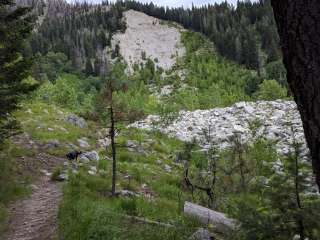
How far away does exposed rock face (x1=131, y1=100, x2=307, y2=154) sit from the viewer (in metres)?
43.2

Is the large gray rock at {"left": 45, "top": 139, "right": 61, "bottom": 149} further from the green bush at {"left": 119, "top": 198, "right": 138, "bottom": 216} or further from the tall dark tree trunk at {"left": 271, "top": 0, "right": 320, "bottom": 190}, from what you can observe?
the tall dark tree trunk at {"left": 271, "top": 0, "right": 320, "bottom": 190}

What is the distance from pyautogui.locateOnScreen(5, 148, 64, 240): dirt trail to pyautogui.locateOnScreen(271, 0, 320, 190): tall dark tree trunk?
323 inches

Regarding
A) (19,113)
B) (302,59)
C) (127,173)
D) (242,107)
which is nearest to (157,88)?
(242,107)

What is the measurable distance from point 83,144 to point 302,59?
82.6 ft

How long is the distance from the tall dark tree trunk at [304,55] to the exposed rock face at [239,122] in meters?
35.2

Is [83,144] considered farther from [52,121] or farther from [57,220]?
[57,220]

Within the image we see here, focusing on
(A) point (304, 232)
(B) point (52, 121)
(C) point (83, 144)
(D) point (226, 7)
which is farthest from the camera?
(D) point (226, 7)

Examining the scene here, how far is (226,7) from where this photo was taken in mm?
175000

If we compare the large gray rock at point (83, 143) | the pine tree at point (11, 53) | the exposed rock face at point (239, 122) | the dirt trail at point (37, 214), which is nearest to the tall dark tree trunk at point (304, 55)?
the dirt trail at point (37, 214)

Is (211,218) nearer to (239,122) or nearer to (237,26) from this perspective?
(239,122)

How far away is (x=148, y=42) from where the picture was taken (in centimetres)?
16262

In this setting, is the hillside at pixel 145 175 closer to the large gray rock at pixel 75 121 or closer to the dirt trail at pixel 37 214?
the dirt trail at pixel 37 214

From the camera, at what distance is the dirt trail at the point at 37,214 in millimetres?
10359

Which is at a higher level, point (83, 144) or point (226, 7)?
point (226, 7)
